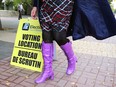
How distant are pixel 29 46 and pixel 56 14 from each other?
1023mm

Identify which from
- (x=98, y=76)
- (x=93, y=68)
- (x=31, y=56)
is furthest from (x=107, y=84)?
(x=31, y=56)

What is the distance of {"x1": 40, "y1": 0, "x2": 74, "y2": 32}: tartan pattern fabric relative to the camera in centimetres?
312

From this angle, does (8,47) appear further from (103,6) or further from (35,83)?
(103,6)

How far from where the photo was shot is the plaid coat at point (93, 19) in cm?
325

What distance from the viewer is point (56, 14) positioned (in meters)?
3.13

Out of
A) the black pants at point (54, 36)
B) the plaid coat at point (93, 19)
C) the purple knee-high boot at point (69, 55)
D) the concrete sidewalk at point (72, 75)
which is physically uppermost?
the plaid coat at point (93, 19)

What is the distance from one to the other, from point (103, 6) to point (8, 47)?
10.8ft

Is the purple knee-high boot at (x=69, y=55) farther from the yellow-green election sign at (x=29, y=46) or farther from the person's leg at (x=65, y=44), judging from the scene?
the yellow-green election sign at (x=29, y=46)

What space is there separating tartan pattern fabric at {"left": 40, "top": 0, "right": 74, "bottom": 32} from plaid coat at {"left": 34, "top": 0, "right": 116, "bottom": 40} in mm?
146

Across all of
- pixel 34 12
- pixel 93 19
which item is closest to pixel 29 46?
pixel 34 12

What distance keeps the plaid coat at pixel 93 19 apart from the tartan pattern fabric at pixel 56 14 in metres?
0.15

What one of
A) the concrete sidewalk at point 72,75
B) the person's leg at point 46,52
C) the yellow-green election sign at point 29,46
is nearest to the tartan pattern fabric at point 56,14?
the person's leg at point 46,52

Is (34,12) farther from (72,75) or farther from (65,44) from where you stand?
(72,75)

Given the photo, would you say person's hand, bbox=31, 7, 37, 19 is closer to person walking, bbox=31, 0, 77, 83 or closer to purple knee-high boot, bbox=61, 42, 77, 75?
person walking, bbox=31, 0, 77, 83
